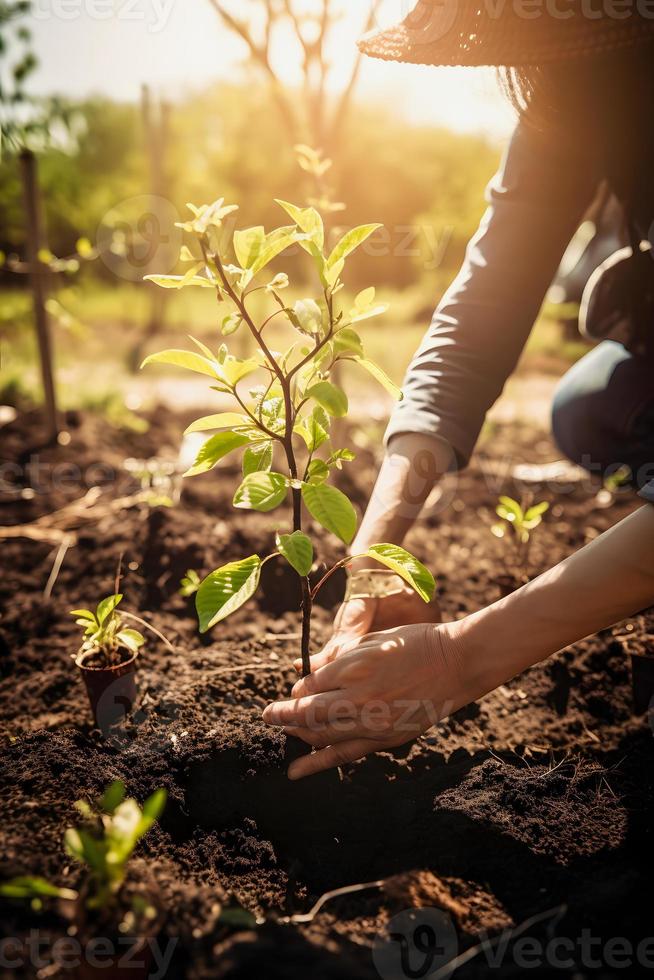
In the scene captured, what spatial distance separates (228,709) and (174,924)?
58 centimetres

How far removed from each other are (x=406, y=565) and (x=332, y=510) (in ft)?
0.65

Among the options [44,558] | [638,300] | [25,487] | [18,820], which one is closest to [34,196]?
[25,487]

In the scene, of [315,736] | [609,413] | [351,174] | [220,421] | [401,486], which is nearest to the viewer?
[220,421]

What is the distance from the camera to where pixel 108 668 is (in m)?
1.62

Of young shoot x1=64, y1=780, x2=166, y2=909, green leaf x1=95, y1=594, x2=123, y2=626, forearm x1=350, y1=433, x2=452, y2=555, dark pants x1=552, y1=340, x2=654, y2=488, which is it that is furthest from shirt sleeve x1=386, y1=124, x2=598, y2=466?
young shoot x1=64, y1=780, x2=166, y2=909

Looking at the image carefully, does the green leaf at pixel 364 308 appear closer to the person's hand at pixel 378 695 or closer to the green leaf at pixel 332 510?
the green leaf at pixel 332 510

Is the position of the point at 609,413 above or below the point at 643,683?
above

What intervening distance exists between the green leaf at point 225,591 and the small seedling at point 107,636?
0.44 m

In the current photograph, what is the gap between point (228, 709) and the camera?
164cm

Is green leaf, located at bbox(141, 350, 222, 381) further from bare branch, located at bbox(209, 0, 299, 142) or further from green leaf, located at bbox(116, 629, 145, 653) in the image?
bare branch, located at bbox(209, 0, 299, 142)

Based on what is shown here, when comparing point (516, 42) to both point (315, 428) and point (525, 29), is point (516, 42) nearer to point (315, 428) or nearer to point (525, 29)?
point (525, 29)

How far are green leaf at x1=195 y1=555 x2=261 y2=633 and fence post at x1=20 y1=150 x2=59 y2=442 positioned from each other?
278 centimetres
